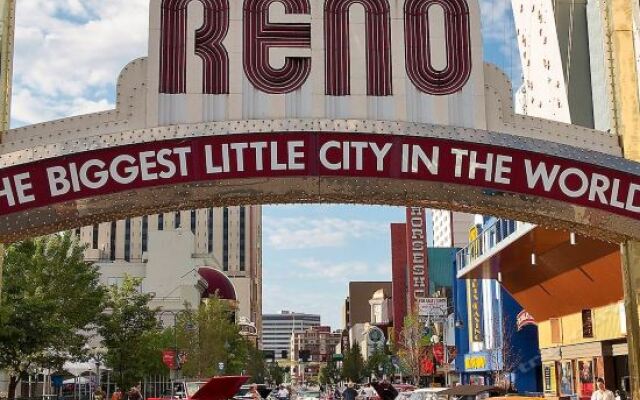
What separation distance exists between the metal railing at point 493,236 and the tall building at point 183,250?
Answer: 2080 inches

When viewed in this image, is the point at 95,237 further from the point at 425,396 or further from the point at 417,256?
the point at 425,396

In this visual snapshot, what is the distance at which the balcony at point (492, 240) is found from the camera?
27.9 m

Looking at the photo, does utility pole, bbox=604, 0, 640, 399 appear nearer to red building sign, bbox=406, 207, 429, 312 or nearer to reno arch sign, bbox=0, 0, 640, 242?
reno arch sign, bbox=0, 0, 640, 242

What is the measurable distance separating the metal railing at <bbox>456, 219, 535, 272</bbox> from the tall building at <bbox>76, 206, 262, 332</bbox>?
52.8 m

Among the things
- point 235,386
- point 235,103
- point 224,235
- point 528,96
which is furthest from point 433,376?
point 224,235

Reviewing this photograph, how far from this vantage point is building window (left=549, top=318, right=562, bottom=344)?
35.8 m

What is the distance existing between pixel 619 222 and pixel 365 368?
11194 centimetres

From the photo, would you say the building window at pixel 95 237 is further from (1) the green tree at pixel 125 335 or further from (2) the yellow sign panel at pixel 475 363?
(1) the green tree at pixel 125 335

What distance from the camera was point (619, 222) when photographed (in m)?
12.1

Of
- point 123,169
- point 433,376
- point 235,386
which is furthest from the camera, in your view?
point 433,376

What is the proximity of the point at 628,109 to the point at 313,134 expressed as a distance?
4.90m

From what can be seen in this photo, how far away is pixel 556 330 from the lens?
36.2 metres

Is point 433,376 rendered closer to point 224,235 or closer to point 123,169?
point 123,169

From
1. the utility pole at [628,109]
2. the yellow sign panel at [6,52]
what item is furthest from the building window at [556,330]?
the yellow sign panel at [6,52]
